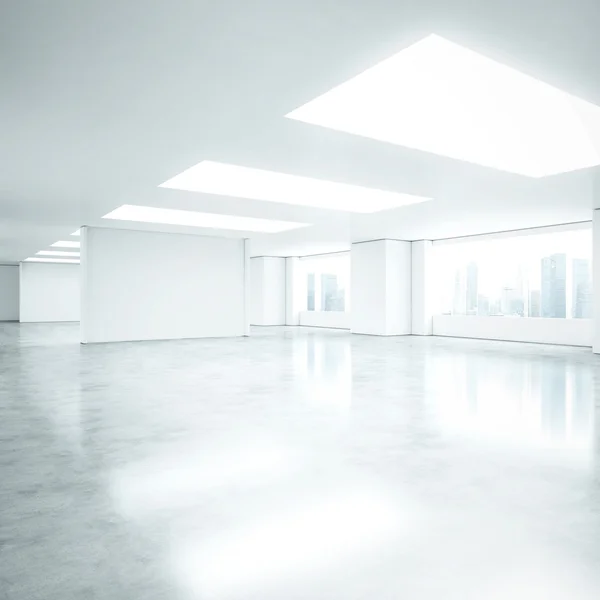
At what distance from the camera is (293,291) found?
107 ft

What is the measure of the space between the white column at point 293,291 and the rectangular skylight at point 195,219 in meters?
11.7

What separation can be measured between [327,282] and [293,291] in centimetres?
287

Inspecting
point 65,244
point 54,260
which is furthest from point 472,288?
point 54,260

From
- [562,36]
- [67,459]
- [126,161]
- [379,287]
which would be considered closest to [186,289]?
[379,287]

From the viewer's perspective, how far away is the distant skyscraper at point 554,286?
19281mm

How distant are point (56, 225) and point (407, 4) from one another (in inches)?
686

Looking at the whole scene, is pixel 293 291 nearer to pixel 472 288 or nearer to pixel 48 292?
pixel 472 288

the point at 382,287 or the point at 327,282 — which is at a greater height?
the point at 327,282

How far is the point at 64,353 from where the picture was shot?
1562 centimetres

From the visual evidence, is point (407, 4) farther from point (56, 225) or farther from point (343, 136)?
point (56, 225)

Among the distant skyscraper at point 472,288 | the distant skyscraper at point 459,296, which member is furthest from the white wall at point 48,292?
the distant skyscraper at point 472,288

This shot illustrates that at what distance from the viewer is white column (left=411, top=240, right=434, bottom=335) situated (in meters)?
23.4

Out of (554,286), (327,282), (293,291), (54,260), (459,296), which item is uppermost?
(54,260)

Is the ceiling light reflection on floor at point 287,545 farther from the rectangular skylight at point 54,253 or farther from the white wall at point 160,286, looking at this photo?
the rectangular skylight at point 54,253
